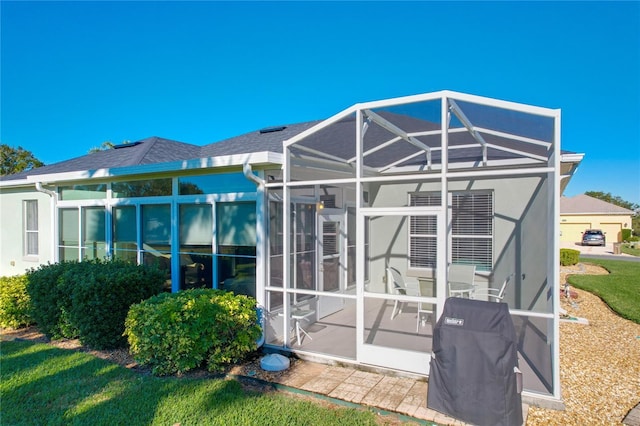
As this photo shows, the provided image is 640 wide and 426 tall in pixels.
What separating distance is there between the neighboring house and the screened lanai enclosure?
113ft

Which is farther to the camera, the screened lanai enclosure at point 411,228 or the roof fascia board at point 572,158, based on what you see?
the roof fascia board at point 572,158

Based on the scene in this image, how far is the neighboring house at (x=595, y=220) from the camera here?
3584 centimetres

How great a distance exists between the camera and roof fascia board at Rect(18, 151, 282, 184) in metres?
5.45

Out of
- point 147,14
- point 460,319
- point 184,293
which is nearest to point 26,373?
point 184,293

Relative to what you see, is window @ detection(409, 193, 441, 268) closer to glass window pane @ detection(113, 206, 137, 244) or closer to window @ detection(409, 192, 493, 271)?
window @ detection(409, 192, 493, 271)

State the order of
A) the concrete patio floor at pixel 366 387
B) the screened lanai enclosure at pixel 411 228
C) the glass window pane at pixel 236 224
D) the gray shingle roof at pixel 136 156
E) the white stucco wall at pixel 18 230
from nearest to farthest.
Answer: the concrete patio floor at pixel 366 387
the screened lanai enclosure at pixel 411 228
the glass window pane at pixel 236 224
the white stucco wall at pixel 18 230
the gray shingle roof at pixel 136 156

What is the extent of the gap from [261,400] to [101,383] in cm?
214

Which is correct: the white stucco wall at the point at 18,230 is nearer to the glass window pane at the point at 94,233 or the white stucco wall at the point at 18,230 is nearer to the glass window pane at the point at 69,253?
the glass window pane at the point at 69,253

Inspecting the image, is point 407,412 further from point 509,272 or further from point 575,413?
point 509,272

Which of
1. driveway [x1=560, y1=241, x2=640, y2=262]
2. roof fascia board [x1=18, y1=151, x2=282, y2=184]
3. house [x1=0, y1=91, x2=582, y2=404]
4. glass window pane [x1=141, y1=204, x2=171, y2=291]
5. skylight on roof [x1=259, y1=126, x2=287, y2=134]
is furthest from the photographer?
driveway [x1=560, y1=241, x2=640, y2=262]

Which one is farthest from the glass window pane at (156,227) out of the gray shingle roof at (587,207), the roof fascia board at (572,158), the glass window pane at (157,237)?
the gray shingle roof at (587,207)

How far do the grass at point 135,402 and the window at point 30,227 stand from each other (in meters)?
5.57

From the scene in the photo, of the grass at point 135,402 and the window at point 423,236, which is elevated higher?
the window at point 423,236

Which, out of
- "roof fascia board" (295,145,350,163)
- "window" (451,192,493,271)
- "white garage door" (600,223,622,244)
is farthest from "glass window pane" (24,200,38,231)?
"white garage door" (600,223,622,244)
